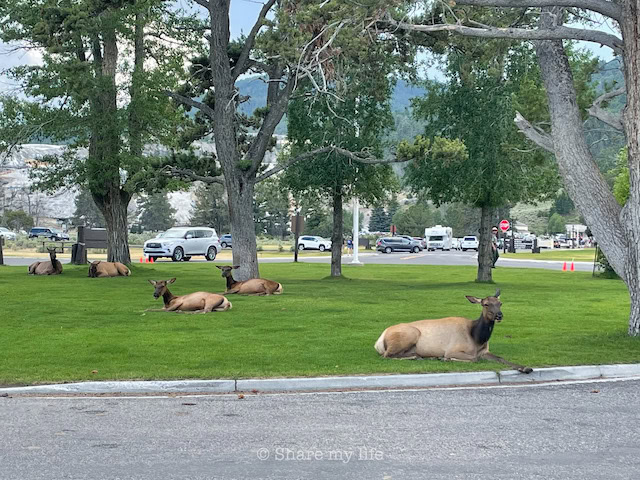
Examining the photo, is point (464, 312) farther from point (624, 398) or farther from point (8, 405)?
point (8, 405)

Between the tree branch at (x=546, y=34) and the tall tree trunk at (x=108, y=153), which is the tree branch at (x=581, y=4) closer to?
the tree branch at (x=546, y=34)

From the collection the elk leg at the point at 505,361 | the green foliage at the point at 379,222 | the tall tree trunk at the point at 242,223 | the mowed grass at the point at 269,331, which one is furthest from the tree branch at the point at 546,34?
the green foliage at the point at 379,222

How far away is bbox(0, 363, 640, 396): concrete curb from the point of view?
10430 mm

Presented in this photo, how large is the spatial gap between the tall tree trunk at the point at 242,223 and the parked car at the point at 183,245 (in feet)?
85.6

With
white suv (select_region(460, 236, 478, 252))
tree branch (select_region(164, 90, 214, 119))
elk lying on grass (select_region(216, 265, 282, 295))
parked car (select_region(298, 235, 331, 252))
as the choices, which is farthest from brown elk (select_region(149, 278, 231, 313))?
white suv (select_region(460, 236, 478, 252))

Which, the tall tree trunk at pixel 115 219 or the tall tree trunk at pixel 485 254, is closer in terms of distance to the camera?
the tall tree trunk at pixel 485 254

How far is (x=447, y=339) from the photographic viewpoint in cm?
1227

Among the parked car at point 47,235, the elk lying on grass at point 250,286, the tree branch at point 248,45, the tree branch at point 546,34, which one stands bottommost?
the parked car at point 47,235

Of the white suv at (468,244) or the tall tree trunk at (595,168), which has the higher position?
the tall tree trunk at (595,168)

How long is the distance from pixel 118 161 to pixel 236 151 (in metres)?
A: 7.92

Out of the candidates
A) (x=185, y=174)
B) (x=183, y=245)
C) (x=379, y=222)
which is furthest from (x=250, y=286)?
(x=379, y=222)

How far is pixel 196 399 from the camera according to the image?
10.0 meters

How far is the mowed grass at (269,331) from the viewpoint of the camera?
38.8ft

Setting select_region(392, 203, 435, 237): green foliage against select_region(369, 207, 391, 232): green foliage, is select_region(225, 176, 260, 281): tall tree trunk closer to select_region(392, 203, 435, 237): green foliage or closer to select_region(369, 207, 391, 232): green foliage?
select_region(392, 203, 435, 237): green foliage
